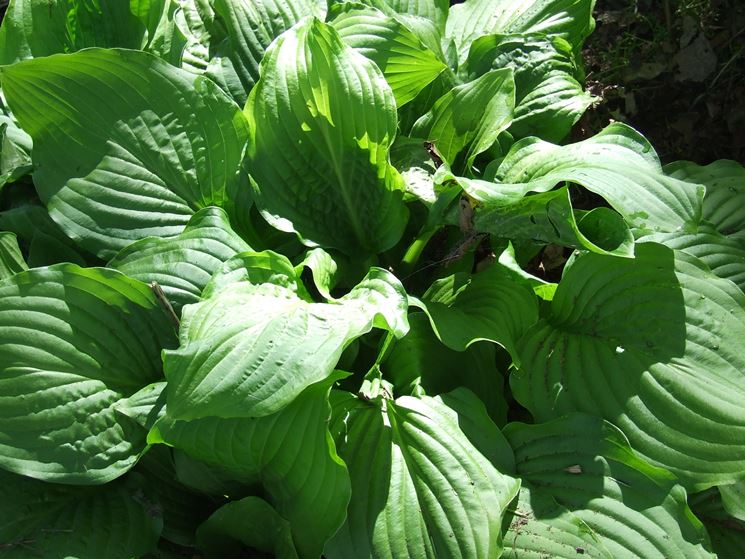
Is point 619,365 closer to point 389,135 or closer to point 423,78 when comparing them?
point 389,135

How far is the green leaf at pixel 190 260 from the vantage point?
6.09 feet

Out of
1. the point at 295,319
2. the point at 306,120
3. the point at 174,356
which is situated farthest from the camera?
the point at 306,120

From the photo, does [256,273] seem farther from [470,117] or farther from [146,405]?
[470,117]

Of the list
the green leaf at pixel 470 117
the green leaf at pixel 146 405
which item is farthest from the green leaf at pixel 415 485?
the green leaf at pixel 470 117

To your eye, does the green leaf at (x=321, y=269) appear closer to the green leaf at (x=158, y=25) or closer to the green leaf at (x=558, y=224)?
the green leaf at (x=558, y=224)

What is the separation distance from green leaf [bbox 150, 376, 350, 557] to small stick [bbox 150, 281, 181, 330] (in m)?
0.29

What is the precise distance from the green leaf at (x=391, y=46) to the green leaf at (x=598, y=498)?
1025 mm

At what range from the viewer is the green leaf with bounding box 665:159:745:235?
2.19 m

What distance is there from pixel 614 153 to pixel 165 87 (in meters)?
1.17

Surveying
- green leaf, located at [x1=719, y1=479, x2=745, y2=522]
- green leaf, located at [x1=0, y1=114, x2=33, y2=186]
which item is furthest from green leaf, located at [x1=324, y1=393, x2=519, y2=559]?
green leaf, located at [x1=0, y1=114, x2=33, y2=186]

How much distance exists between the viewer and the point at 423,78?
2.18m

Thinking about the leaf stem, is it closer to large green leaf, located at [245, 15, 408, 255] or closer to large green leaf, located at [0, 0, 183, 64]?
large green leaf, located at [245, 15, 408, 255]

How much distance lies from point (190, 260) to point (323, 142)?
18.5 inches

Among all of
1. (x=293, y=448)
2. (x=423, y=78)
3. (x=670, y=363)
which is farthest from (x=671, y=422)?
(x=423, y=78)
